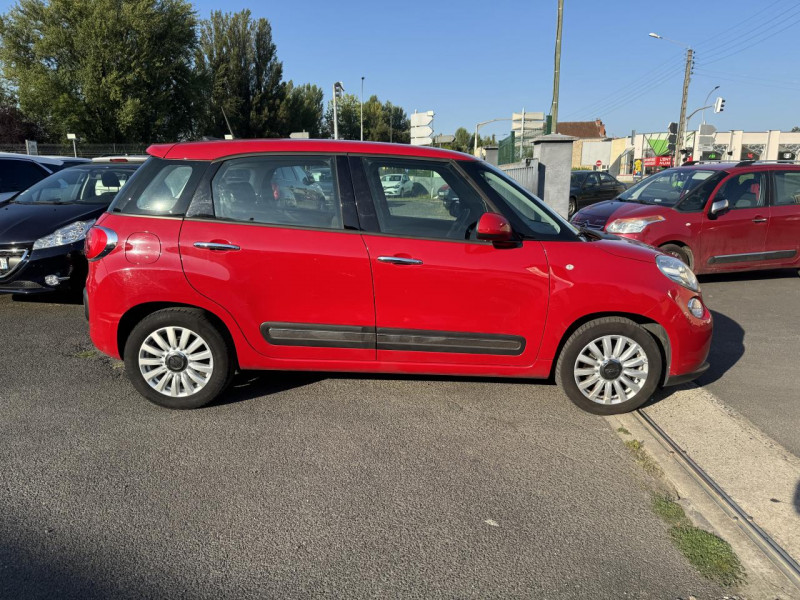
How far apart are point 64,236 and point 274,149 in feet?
11.9

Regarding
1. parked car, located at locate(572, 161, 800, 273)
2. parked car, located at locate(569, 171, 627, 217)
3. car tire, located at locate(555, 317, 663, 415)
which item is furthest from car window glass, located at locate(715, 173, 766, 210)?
parked car, located at locate(569, 171, 627, 217)

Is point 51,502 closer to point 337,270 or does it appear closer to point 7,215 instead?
point 337,270

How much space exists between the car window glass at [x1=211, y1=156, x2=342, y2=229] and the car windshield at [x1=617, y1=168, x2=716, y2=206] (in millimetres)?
5986

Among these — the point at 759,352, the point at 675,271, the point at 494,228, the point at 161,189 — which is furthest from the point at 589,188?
the point at 161,189

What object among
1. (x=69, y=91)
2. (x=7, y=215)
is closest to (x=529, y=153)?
(x=7, y=215)

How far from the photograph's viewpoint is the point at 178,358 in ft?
13.1

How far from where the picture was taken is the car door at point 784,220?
8172mm

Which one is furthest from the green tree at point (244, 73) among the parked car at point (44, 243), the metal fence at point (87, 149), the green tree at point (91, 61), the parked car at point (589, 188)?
the parked car at point (44, 243)

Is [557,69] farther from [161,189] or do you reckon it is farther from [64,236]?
[161,189]

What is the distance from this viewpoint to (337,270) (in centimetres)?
A: 385

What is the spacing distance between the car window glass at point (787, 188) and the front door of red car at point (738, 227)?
20cm

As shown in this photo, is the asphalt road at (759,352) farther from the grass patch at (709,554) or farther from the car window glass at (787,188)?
the grass patch at (709,554)

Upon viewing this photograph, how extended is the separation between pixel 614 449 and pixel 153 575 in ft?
8.63

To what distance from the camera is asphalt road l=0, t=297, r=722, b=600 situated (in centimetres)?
244
